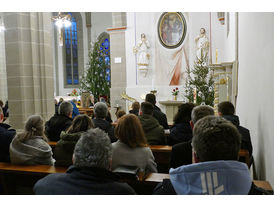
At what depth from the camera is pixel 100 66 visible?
15.0 meters

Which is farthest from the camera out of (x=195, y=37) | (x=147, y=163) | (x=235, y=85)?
(x=195, y=37)

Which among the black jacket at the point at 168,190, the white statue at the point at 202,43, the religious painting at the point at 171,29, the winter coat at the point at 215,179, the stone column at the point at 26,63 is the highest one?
the religious painting at the point at 171,29

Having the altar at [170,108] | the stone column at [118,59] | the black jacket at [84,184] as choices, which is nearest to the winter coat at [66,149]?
the black jacket at [84,184]

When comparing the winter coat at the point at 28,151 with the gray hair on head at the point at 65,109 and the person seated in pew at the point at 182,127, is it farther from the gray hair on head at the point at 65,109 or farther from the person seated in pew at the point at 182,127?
the person seated in pew at the point at 182,127

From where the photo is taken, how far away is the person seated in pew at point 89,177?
63.4 inches

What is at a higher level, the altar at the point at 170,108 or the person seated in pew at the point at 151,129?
the person seated in pew at the point at 151,129

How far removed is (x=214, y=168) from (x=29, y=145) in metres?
2.31

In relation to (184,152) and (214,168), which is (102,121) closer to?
(184,152)

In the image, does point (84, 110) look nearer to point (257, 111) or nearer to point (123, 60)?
point (123, 60)

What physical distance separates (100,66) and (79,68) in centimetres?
492

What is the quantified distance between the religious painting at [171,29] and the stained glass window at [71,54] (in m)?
9.53

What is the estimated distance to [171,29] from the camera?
11.7m

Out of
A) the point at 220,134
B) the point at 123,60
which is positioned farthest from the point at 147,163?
the point at 123,60

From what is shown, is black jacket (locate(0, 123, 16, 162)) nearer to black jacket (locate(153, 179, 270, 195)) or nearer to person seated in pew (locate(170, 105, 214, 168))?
person seated in pew (locate(170, 105, 214, 168))
